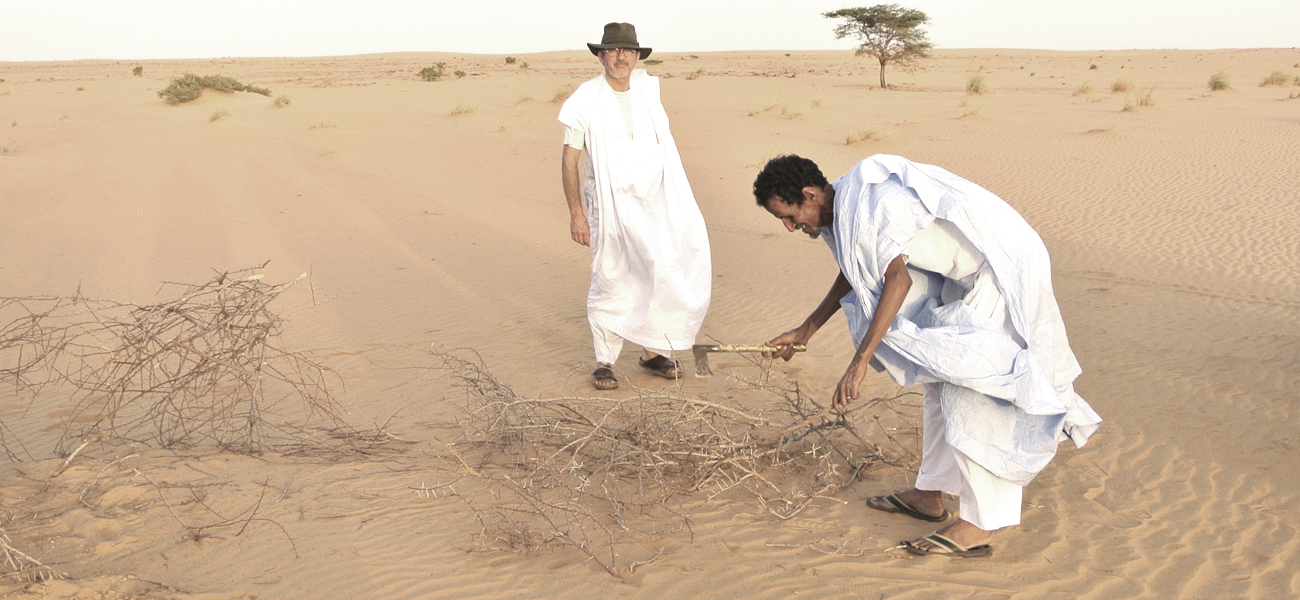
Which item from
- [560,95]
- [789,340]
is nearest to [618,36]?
[789,340]

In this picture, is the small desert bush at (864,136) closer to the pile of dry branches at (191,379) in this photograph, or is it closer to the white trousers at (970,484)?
the pile of dry branches at (191,379)

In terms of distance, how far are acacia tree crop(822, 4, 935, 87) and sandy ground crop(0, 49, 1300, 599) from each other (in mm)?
12791

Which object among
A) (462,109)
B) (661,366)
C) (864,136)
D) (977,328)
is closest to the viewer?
(977,328)

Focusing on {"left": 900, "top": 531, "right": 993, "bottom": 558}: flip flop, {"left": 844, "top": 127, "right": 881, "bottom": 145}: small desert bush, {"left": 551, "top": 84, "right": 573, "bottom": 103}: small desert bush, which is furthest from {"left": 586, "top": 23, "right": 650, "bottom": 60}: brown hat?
{"left": 551, "top": 84, "right": 573, "bottom": 103}: small desert bush

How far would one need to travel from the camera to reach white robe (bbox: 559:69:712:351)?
5047 mm

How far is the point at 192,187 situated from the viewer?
12.9 m

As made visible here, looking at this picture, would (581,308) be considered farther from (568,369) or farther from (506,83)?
(506,83)

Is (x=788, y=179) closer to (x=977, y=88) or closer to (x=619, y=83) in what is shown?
(x=619, y=83)

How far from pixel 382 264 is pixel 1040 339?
729 cm

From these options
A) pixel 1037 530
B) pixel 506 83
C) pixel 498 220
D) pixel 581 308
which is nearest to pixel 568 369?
pixel 581 308

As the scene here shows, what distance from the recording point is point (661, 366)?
552 centimetres

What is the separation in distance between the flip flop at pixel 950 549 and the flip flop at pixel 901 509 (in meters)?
0.32

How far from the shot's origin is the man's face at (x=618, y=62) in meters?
4.98

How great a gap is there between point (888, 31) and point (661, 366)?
28.9 m
